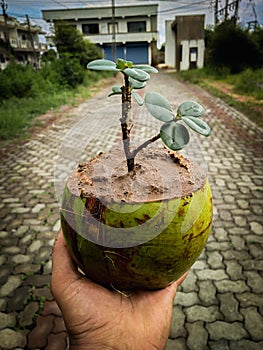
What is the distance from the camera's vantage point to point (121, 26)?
24.8m

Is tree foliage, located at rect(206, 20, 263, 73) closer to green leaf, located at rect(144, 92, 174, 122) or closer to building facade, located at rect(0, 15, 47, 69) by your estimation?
green leaf, located at rect(144, 92, 174, 122)

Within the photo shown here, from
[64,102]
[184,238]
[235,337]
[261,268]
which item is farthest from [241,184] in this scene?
[64,102]

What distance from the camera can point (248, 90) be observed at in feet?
35.8

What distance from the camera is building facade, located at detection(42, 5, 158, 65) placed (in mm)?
22094

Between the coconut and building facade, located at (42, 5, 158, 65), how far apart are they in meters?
21.9

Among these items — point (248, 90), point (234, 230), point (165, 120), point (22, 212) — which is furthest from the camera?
point (248, 90)

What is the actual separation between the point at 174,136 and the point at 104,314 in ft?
2.44

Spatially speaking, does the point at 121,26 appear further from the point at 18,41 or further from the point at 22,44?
the point at 22,44

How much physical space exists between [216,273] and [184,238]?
1.79 m

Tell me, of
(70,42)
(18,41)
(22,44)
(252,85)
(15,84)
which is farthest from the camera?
(22,44)

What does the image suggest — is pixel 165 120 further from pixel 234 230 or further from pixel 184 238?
pixel 234 230

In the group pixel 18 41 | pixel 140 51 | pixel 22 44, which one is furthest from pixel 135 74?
pixel 22 44

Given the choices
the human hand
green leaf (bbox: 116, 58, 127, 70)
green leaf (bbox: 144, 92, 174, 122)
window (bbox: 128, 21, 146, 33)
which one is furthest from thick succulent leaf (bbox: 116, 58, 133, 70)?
window (bbox: 128, 21, 146, 33)

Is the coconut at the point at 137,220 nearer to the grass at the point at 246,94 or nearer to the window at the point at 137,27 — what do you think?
the grass at the point at 246,94
